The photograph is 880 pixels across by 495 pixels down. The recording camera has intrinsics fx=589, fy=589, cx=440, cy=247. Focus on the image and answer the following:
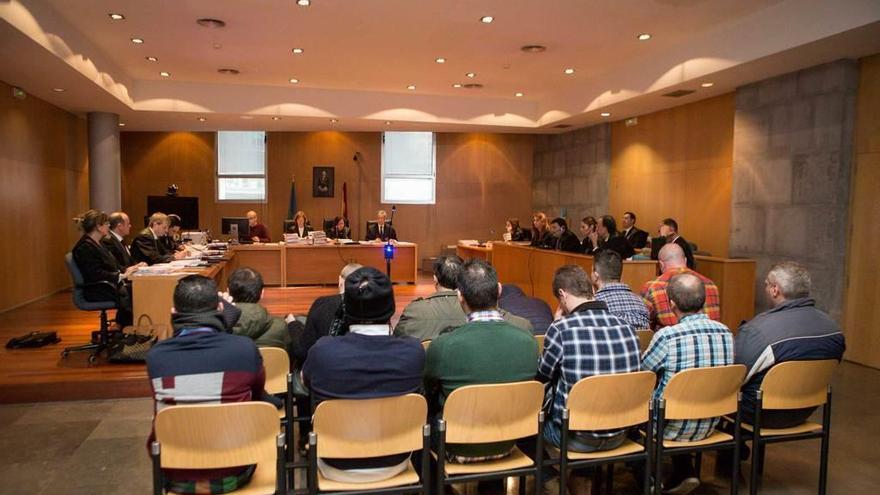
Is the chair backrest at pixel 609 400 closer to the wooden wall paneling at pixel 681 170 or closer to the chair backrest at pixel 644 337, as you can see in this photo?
the chair backrest at pixel 644 337

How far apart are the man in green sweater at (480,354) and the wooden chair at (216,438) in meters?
0.69

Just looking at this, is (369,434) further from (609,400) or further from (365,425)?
(609,400)

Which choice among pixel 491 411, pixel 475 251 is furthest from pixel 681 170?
pixel 491 411

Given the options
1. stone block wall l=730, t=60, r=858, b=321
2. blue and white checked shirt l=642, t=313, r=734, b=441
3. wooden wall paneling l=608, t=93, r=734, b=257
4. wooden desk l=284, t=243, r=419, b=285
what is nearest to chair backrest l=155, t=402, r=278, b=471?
blue and white checked shirt l=642, t=313, r=734, b=441

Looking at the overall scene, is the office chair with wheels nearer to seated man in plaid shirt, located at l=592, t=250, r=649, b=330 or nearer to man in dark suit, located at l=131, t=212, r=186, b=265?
man in dark suit, located at l=131, t=212, r=186, b=265

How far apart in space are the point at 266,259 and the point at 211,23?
14.9 feet

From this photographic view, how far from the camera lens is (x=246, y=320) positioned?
122 inches

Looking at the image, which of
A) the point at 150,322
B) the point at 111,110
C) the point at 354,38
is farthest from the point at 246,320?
the point at 111,110

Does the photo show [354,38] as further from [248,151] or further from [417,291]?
[248,151]

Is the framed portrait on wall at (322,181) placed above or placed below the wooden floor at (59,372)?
above

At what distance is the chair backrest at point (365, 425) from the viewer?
7.04ft

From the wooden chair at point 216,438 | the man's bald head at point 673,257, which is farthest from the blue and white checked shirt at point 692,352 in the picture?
the wooden chair at point 216,438

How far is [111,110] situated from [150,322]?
5249 millimetres

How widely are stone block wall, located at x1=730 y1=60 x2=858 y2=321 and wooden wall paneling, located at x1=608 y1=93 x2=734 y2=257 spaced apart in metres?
0.67
